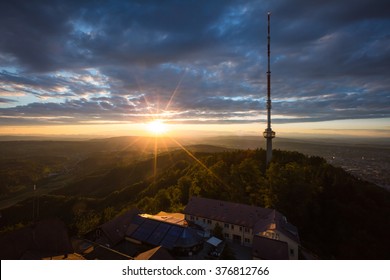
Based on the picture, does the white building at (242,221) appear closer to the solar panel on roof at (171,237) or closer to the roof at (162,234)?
the roof at (162,234)

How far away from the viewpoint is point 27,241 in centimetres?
2866

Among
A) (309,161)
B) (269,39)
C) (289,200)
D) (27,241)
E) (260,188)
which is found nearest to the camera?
(27,241)

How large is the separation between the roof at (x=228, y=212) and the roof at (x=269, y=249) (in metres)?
6.47

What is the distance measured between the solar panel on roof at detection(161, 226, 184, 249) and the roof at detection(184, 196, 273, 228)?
26.5 ft

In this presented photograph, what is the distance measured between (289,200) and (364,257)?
1414 cm

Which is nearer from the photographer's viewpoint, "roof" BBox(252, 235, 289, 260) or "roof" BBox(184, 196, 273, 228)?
"roof" BBox(252, 235, 289, 260)

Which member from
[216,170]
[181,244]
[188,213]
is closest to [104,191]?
[216,170]

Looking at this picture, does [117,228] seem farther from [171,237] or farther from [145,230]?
[171,237]

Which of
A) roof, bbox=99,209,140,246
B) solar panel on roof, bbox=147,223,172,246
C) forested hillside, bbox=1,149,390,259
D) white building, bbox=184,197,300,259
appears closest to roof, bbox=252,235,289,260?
white building, bbox=184,197,300,259

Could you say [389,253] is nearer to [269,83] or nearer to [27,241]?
[269,83]

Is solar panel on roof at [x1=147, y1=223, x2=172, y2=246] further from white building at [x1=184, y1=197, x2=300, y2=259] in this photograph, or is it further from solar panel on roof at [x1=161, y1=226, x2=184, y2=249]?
white building at [x1=184, y1=197, x2=300, y2=259]

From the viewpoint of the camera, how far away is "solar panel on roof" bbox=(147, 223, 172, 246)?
3133 centimetres

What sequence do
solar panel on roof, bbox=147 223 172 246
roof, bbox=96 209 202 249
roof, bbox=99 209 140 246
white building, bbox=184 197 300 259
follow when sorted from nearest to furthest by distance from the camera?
white building, bbox=184 197 300 259
roof, bbox=96 209 202 249
solar panel on roof, bbox=147 223 172 246
roof, bbox=99 209 140 246

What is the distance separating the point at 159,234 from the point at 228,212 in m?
12.4
